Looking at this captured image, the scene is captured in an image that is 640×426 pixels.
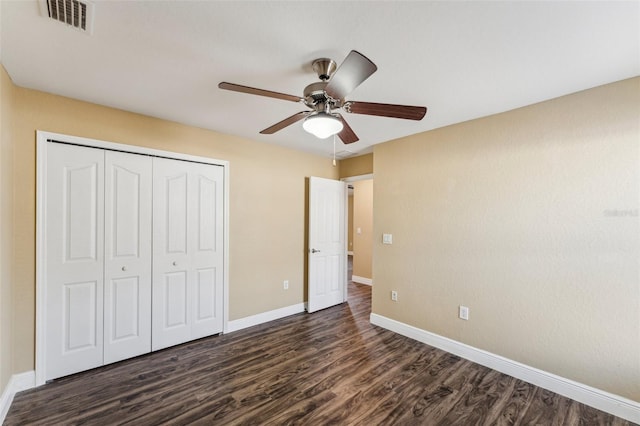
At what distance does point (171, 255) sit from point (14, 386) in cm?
144

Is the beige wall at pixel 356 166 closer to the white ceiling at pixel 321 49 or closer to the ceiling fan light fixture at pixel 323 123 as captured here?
the white ceiling at pixel 321 49

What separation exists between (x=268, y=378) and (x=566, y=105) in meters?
3.50

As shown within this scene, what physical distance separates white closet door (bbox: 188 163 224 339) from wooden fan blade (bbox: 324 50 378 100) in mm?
2144

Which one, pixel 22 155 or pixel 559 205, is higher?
pixel 22 155

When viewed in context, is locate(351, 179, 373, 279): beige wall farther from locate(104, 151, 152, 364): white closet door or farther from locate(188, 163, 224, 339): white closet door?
locate(104, 151, 152, 364): white closet door

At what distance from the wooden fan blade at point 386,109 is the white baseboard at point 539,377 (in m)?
2.44

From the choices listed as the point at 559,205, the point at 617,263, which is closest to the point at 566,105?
the point at 559,205

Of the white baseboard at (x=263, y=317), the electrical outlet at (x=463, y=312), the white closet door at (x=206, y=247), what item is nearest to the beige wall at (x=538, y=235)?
the electrical outlet at (x=463, y=312)

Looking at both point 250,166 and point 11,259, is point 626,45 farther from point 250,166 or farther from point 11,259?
point 11,259

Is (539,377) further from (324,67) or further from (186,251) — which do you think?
(186,251)

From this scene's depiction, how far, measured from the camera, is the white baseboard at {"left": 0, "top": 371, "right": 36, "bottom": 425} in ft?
6.08

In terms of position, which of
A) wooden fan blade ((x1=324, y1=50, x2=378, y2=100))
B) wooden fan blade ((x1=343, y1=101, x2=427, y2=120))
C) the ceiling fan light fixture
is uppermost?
wooden fan blade ((x1=324, y1=50, x2=378, y2=100))

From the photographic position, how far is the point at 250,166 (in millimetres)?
3539

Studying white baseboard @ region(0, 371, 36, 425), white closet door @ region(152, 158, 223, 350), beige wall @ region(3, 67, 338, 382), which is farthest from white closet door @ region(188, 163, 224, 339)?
white baseboard @ region(0, 371, 36, 425)
